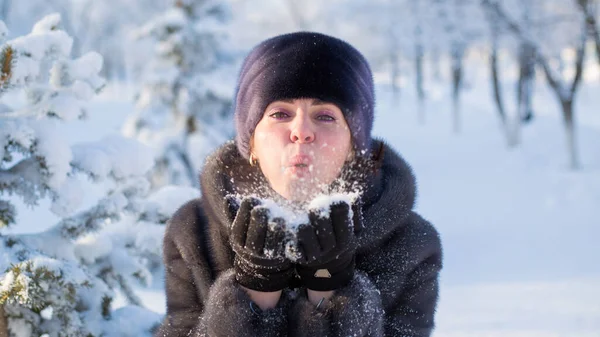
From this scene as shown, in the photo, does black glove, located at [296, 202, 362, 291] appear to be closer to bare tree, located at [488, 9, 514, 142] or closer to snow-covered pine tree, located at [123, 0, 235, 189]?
snow-covered pine tree, located at [123, 0, 235, 189]

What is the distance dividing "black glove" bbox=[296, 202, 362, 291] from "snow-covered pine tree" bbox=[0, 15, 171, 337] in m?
1.03

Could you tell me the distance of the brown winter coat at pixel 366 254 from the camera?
1.65 meters

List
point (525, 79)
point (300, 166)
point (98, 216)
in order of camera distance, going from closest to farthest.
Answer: point (300, 166), point (98, 216), point (525, 79)

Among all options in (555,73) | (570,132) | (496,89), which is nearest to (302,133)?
(555,73)

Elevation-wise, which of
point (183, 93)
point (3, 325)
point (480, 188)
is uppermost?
point (3, 325)

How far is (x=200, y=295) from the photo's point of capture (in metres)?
1.76

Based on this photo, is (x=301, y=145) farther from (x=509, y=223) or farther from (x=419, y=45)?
(x=419, y=45)

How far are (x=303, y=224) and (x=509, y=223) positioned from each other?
1120 cm

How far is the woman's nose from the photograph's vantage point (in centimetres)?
151

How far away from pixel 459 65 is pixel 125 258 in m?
25.3

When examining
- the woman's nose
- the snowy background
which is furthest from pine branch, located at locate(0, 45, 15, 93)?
the woman's nose

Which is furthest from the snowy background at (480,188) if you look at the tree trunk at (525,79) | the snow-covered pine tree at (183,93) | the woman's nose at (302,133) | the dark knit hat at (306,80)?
the woman's nose at (302,133)

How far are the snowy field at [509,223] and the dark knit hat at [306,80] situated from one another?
31 cm

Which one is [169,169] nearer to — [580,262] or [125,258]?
[580,262]
